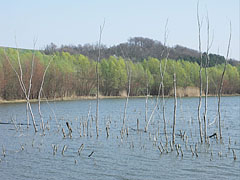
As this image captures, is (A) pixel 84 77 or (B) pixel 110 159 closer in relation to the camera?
(B) pixel 110 159

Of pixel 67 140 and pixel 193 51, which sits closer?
pixel 67 140

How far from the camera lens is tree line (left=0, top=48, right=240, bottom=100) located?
148 ft

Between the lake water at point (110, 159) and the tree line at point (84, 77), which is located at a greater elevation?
the tree line at point (84, 77)

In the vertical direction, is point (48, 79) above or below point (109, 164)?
above

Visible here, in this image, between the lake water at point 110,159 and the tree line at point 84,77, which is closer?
the lake water at point 110,159

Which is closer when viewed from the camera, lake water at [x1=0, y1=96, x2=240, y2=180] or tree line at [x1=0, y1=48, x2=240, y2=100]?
lake water at [x1=0, y1=96, x2=240, y2=180]

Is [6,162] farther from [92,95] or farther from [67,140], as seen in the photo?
[92,95]

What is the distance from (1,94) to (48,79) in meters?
7.44

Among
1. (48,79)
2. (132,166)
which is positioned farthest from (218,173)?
(48,79)

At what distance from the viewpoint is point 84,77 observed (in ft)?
188

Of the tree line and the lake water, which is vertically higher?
the tree line

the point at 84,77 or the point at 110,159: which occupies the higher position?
the point at 84,77

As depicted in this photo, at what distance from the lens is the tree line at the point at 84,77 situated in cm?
4522

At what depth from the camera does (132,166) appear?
11.1 meters
